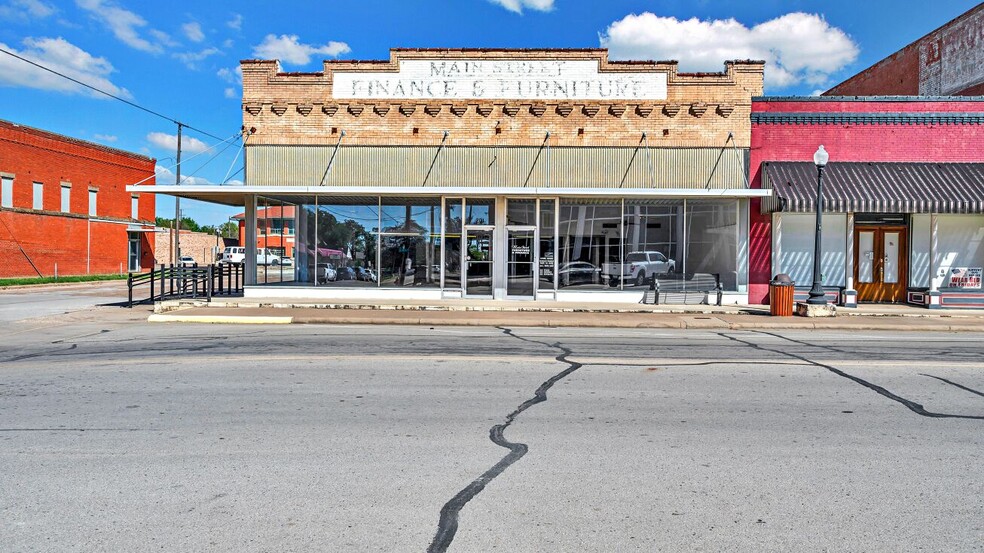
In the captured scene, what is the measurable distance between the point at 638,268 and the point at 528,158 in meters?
4.83

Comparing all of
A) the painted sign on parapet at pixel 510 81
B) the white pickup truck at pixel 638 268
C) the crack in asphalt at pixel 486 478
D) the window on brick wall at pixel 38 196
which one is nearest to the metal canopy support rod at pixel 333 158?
the painted sign on parapet at pixel 510 81

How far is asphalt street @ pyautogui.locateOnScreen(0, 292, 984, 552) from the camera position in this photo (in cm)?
402

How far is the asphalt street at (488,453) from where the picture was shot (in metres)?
4.02

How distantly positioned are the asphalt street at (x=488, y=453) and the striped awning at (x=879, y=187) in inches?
376

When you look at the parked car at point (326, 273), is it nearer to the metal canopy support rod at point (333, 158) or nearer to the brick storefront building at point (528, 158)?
the brick storefront building at point (528, 158)

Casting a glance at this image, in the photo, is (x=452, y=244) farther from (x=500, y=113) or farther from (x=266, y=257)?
(x=266, y=257)

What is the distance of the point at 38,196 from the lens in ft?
128

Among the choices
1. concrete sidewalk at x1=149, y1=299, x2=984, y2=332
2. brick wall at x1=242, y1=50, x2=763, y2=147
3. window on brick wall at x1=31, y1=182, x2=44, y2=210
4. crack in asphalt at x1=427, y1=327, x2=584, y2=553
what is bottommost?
crack in asphalt at x1=427, y1=327, x2=584, y2=553

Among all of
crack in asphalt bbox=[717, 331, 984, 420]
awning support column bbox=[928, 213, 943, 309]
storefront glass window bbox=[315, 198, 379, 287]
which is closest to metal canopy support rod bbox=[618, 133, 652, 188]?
storefront glass window bbox=[315, 198, 379, 287]

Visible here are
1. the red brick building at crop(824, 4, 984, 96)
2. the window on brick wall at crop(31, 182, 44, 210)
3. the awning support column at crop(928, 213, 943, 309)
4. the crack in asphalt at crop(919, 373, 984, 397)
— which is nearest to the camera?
the crack in asphalt at crop(919, 373, 984, 397)

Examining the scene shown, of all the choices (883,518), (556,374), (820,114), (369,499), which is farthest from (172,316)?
(820,114)

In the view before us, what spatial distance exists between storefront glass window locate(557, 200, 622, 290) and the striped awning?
4.53m

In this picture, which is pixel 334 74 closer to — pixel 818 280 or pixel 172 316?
pixel 172 316

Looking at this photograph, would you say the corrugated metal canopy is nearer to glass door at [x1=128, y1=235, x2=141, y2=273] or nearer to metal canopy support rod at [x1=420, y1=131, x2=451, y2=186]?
metal canopy support rod at [x1=420, y1=131, x2=451, y2=186]
